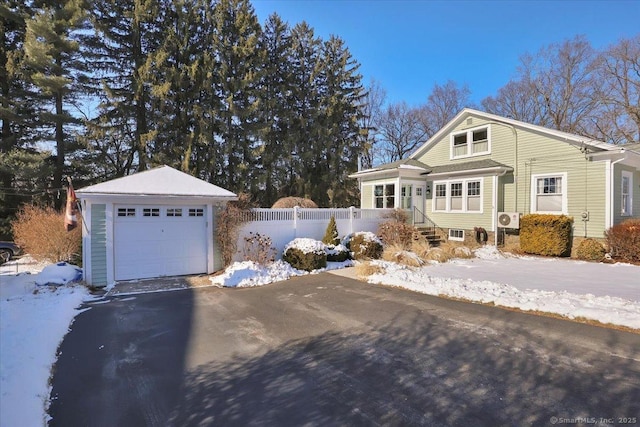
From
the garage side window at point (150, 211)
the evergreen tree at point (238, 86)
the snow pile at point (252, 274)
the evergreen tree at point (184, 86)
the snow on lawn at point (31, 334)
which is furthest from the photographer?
the evergreen tree at point (238, 86)

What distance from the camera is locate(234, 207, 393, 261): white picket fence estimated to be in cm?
1070

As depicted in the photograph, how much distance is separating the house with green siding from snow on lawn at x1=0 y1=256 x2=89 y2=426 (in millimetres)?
13154

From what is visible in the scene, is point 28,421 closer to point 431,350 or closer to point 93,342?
point 93,342

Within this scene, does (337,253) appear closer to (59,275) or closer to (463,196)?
(463,196)

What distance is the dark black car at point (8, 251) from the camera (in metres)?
12.9

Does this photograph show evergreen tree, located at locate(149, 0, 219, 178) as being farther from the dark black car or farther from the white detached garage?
the white detached garage

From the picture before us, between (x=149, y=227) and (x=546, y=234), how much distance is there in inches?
535

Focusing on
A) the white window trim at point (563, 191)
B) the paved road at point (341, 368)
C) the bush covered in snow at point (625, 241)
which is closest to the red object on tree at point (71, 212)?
the paved road at point (341, 368)

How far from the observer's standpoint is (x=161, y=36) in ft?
65.8

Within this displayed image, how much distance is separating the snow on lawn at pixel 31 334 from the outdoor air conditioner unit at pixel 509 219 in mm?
14374

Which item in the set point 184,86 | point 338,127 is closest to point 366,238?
point 184,86

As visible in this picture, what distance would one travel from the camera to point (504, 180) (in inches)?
554

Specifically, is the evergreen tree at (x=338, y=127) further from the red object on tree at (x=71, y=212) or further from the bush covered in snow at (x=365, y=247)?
the red object on tree at (x=71, y=212)

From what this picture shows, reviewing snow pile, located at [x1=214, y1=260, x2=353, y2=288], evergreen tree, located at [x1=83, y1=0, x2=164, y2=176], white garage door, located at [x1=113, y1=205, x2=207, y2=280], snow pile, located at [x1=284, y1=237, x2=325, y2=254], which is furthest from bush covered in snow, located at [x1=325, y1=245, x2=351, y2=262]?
evergreen tree, located at [x1=83, y1=0, x2=164, y2=176]
